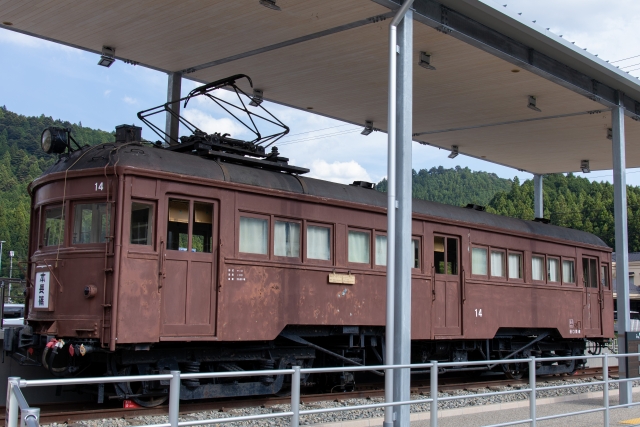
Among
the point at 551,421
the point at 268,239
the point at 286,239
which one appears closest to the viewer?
the point at 551,421

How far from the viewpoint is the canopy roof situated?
1170 cm


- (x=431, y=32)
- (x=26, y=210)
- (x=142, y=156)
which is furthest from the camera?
(x=26, y=210)

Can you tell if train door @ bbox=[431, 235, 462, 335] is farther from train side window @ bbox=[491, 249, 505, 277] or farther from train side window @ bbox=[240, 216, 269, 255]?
train side window @ bbox=[240, 216, 269, 255]

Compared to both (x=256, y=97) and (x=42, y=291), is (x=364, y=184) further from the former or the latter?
(x=42, y=291)

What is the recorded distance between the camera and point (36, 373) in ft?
38.9

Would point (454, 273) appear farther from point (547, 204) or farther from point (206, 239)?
point (547, 204)

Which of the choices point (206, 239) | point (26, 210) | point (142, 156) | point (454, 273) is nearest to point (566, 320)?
point (454, 273)

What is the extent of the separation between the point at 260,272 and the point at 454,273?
5297mm

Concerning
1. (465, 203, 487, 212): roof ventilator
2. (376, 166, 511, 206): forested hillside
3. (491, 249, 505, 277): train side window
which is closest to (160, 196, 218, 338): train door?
(491, 249, 505, 277): train side window

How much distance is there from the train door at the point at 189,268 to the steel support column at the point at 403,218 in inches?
110

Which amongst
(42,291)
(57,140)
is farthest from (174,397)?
(57,140)

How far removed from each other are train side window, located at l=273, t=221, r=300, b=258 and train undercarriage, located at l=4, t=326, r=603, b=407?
1.34m

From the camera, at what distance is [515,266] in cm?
1666

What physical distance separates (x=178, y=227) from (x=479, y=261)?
25.2ft
